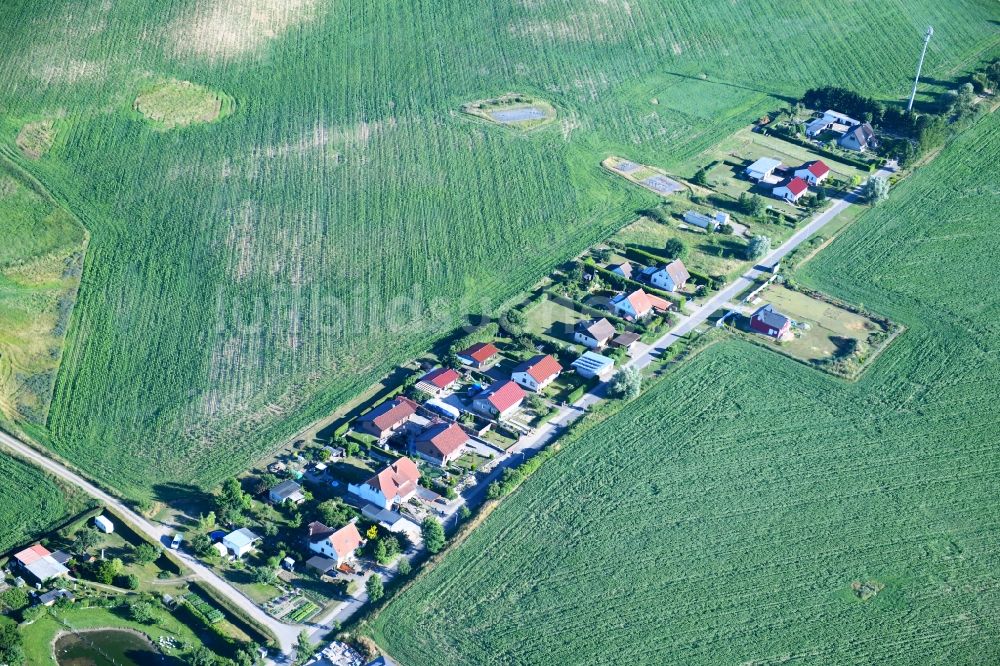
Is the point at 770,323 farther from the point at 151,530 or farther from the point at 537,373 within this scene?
the point at 151,530

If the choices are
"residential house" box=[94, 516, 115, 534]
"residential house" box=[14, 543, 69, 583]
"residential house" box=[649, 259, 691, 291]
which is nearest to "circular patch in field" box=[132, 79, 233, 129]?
"residential house" box=[649, 259, 691, 291]

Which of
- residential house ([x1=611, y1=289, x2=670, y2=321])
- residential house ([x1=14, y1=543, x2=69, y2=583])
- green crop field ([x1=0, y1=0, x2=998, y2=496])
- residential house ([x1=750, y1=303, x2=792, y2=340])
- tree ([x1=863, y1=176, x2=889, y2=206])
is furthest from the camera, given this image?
tree ([x1=863, y1=176, x2=889, y2=206])

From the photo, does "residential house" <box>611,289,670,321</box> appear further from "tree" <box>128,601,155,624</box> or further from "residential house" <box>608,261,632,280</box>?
"tree" <box>128,601,155,624</box>

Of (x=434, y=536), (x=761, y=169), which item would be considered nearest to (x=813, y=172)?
(x=761, y=169)

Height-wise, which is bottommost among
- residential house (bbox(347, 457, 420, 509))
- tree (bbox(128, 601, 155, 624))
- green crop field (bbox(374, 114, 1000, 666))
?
green crop field (bbox(374, 114, 1000, 666))

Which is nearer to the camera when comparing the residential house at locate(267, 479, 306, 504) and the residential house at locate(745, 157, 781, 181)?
the residential house at locate(267, 479, 306, 504)

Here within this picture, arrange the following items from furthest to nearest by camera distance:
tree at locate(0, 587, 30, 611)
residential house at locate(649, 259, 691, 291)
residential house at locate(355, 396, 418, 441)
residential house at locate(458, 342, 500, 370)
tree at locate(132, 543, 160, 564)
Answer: residential house at locate(649, 259, 691, 291) < residential house at locate(458, 342, 500, 370) < residential house at locate(355, 396, 418, 441) < tree at locate(132, 543, 160, 564) < tree at locate(0, 587, 30, 611)

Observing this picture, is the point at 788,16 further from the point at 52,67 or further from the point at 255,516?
the point at 255,516
